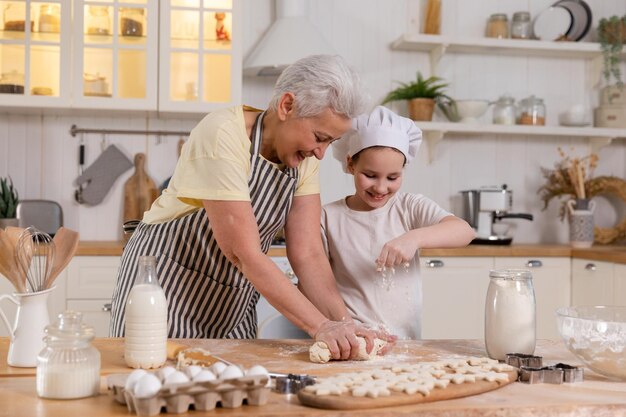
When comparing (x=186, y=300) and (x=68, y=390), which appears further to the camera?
(x=186, y=300)

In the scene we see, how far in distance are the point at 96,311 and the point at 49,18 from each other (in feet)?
4.40

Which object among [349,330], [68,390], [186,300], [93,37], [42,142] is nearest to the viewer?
[68,390]

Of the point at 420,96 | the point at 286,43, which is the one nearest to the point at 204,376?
the point at 286,43

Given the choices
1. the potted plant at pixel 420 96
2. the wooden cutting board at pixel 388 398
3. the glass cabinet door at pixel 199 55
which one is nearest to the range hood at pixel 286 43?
the glass cabinet door at pixel 199 55

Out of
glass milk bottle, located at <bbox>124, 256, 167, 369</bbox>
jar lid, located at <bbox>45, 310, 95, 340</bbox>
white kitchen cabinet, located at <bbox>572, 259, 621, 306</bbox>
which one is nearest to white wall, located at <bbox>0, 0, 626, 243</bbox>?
white kitchen cabinet, located at <bbox>572, 259, 621, 306</bbox>

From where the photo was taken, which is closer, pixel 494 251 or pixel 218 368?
pixel 218 368

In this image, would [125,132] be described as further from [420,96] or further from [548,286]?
[548,286]

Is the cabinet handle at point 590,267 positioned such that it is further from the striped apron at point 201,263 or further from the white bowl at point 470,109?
Answer: the striped apron at point 201,263

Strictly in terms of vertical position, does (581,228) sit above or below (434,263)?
above

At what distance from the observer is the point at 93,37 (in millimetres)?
3664

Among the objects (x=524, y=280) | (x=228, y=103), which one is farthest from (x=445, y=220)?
(x=228, y=103)

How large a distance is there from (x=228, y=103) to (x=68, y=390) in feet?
8.68

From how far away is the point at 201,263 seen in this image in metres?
1.92

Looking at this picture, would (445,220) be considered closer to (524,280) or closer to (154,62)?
(524,280)
